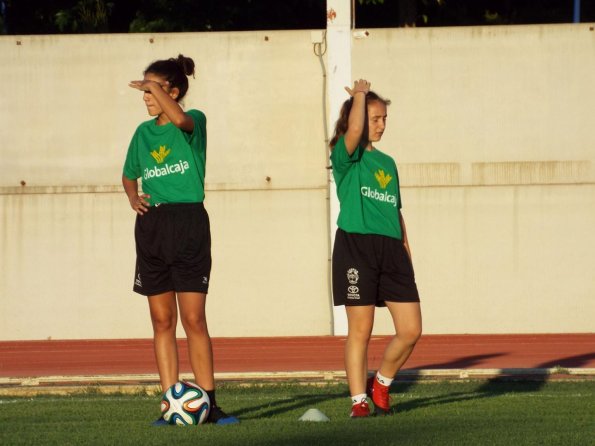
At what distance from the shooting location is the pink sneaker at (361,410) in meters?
6.41

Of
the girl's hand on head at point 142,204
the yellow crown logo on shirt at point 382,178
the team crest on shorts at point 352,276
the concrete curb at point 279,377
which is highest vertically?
the yellow crown logo on shirt at point 382,178

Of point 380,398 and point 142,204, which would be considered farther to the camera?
point 380,398

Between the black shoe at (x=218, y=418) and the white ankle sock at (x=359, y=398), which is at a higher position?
the white ankle sock at (x=359, y=398)

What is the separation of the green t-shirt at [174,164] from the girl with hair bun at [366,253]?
0.73 metres

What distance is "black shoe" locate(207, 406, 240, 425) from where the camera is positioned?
20.3 ft

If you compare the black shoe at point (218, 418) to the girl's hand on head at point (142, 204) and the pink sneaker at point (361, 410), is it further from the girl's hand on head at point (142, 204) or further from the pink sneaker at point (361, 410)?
the girl's hand on head at point (142, 204)

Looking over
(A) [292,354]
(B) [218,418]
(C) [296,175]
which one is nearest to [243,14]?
(C) [296,175]

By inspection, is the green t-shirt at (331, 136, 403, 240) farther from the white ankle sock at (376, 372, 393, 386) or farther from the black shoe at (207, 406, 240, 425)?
the black shoe at (207, 406, 240, 425)

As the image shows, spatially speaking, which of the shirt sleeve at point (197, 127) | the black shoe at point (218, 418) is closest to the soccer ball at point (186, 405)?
the black shoe at point (218, 418)

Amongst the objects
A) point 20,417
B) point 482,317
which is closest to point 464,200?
point 482,317

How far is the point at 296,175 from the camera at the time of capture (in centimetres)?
1628

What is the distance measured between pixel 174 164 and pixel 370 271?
114 centimetres

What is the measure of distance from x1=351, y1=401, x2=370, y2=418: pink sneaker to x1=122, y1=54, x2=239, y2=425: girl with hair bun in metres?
0.63

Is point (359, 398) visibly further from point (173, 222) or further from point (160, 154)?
point (160, 154)
